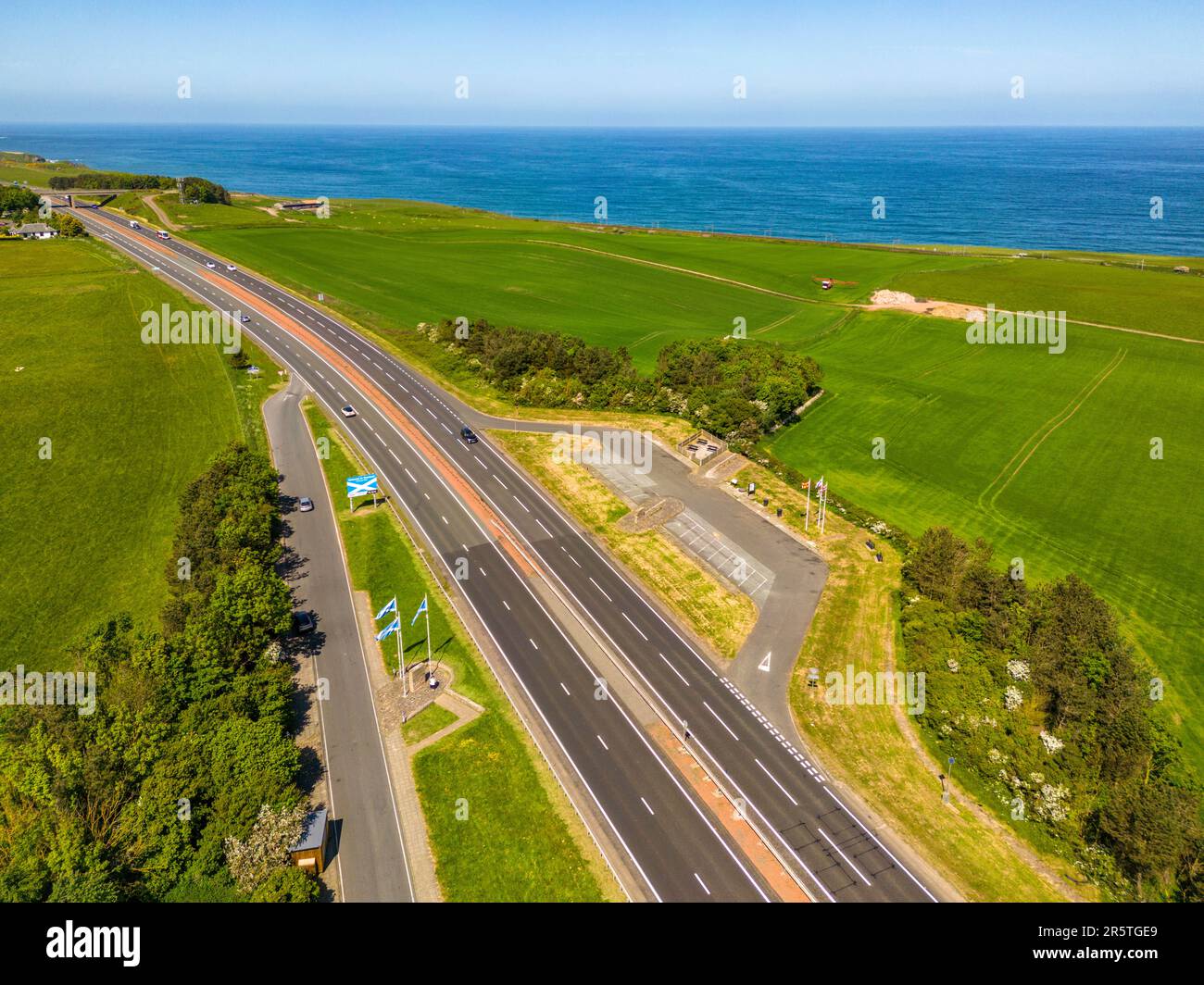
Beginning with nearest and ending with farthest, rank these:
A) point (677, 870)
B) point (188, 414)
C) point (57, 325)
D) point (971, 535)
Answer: point (677, 870) < point (971, 535) < point (188, 414) < point (57, 325)

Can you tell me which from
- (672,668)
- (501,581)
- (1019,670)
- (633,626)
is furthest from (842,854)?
(501,581)

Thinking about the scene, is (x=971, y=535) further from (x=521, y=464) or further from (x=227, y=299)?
(x=227, y=299)

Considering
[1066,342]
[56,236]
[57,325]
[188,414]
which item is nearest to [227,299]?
[57,325]

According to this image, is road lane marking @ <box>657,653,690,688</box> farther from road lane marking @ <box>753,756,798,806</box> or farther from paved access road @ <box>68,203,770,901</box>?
road lane marking @ <box>753,756,798,806</box>

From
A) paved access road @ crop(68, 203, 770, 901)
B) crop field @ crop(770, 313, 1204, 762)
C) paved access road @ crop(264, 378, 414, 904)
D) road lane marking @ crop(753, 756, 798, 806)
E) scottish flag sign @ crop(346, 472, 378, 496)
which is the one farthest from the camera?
scottish flag sign @ crop(346, 472, 378, 496)

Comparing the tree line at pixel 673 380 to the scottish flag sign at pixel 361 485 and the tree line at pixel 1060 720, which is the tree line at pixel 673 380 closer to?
the scottish flag sign at pixel 361 485

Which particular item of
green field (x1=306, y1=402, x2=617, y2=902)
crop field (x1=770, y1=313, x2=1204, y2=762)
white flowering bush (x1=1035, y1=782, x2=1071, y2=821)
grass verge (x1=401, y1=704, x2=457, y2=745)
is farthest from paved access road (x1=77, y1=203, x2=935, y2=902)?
crop field (x1=770, y1=313, x2=1204, y2=762)

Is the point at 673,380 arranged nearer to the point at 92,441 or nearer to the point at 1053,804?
the point at 1053,804
